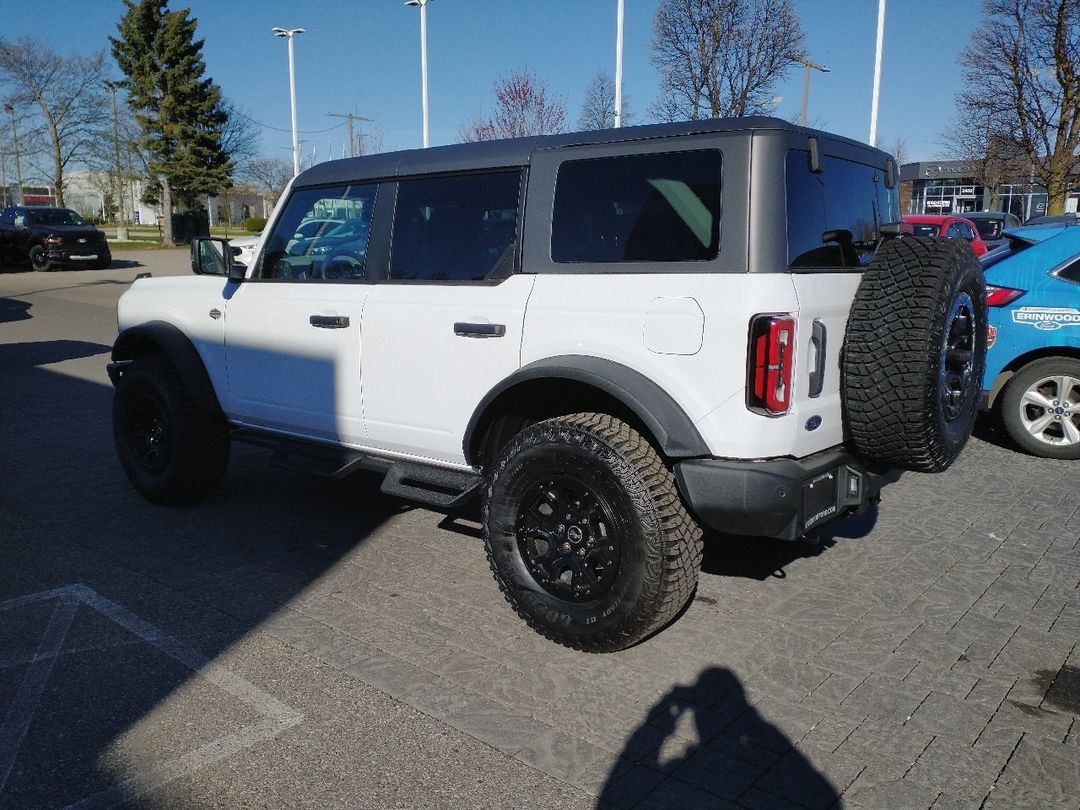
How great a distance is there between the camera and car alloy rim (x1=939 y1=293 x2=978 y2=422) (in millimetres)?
3583

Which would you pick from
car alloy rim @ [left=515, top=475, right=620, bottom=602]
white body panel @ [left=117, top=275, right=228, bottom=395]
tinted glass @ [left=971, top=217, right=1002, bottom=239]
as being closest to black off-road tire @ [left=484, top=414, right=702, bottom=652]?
car alloy rim @ [left=515, top=475, right=620, bottom=602]

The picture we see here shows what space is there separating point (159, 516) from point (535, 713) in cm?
319

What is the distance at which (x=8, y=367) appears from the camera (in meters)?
11.2

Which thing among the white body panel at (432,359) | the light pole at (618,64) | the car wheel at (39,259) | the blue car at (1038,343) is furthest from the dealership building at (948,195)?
the white body panel at (432,359)

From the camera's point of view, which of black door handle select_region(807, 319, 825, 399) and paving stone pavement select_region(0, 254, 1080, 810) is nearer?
paving stone pavement select_region(0, 254, 1080, 810)

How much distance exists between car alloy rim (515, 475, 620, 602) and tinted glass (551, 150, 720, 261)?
94cm

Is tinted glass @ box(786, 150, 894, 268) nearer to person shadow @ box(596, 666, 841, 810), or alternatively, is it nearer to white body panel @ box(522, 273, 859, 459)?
white body panel @ box(522, 273, 859, 459)

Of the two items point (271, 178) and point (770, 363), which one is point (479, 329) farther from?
point (271, 178)

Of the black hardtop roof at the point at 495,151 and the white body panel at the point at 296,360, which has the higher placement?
the black hardtop roof at the point at 495,151

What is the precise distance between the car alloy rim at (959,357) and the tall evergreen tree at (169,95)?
43.2 m

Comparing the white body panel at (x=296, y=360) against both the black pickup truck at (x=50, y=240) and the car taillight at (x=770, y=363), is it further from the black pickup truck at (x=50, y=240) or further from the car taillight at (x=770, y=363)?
the black pickup truck at (x=50, y=240)

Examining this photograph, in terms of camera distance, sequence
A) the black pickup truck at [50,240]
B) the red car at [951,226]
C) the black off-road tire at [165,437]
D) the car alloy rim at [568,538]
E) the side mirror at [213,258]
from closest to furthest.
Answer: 1. the car alloy rim at [568,538]
2. the side mirror at [213,258]
3. the black off-road tire at [165,437]
4. the red car at [951,226]
5. the black pickup truck at [50,240]

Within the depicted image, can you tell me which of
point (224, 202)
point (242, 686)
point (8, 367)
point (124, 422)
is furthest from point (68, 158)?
point (242, 686)

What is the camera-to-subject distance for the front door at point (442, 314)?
12.8 feet
